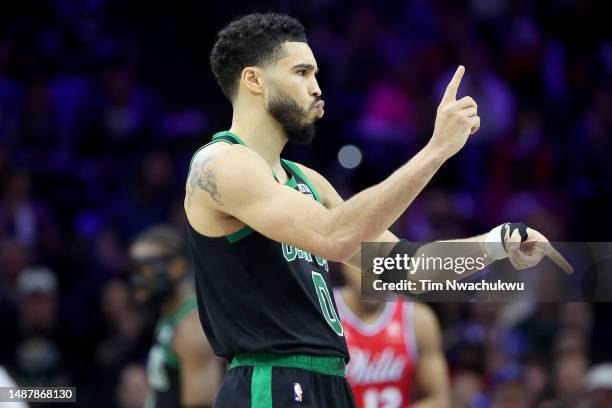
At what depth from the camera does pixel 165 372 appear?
713cm

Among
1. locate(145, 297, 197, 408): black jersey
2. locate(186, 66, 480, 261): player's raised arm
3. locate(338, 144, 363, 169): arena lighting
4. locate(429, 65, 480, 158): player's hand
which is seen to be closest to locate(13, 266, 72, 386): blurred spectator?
locate(145, 297, 197, 408): black jersey

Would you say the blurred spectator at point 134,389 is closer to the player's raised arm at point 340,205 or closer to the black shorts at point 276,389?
the black shorts at point 276,389

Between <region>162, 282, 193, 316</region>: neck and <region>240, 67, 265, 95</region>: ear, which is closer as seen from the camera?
<region>240, 67, 265, 95</region>: ear

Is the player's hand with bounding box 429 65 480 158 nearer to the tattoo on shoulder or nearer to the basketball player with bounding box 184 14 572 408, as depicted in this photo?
the basketball player with bounding box 184 14 572 408

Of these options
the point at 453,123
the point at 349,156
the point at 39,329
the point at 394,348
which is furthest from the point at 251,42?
the point at 349,156

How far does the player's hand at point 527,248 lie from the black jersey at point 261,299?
0.78 m

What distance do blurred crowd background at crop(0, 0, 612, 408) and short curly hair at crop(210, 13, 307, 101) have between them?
15.8 ft

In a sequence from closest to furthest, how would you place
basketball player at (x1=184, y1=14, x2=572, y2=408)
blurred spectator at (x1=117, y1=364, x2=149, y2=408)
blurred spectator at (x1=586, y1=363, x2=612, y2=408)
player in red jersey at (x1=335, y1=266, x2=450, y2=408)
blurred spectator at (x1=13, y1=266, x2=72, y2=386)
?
1. basketball player at (x1=184, y1=14, x2=572, y2=408)
2. player in red jersey at (x1=335, y1=266, x2=450, y2=408)
3. blurred spectator at (x1=586, y1=363, x2=612, y2=408)
4. blurred spectator at (x1=117, y1=364, x2=149, y2=408)
5. blurred spectator at (x1=13, y1=266, x2=72, y2=386)

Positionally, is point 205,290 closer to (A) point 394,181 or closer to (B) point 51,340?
(A) point 394,181

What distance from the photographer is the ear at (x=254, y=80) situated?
4.51 metres

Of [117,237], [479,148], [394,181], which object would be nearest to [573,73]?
[479,148]

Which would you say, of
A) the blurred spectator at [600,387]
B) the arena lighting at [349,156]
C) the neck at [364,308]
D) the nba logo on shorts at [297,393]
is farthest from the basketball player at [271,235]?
the arena lighting at [349,156]

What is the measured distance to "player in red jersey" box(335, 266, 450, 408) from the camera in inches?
285

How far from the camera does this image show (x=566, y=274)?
4.54m
